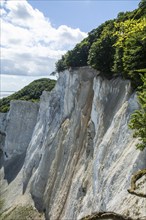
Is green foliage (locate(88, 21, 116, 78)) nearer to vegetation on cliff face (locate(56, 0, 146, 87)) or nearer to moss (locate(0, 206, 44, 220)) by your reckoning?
vegetation on cliff face (locate(56, 0, 146, 87))

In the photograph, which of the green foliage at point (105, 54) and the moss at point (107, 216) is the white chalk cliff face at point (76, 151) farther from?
the moss at point (107, 216)

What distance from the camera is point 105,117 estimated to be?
28.5 m

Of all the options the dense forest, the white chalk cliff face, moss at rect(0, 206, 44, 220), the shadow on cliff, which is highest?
the dense forest

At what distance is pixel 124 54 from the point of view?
25.1 m

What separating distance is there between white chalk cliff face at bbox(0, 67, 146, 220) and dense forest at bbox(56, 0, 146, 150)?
3.81 ft

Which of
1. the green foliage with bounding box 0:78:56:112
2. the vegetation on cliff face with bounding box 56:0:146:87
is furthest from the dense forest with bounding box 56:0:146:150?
the green foliage with bounding box 0:78:56:112

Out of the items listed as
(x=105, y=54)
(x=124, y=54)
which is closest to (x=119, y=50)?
(x=124, y=54)

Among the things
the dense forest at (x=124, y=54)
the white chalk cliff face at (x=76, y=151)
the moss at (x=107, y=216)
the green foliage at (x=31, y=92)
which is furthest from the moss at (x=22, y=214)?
the green foliage at (x=31, y=92)

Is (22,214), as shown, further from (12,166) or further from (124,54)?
(124,54)

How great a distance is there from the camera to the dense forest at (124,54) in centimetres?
1465

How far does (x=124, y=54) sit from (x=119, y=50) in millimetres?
2445

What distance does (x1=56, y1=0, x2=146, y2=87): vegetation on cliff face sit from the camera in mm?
16859

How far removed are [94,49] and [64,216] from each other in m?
14.3

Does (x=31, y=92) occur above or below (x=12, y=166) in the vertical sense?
above
